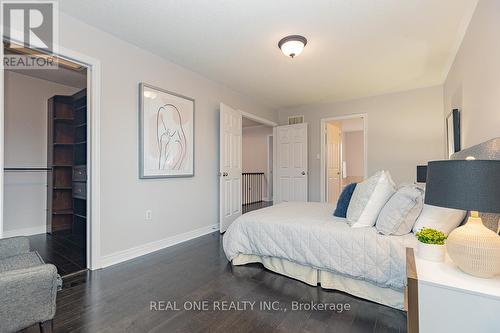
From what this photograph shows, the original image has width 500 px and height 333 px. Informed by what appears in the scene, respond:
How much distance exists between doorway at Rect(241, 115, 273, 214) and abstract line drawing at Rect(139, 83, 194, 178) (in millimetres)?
3815

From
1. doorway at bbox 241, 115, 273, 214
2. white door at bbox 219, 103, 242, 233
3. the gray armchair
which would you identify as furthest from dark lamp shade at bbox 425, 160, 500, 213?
doorway at bbox 241, 115, 273, 214

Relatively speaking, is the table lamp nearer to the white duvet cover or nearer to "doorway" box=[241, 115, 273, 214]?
the white duvet cover

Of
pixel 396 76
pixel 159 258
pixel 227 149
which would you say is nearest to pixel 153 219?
pixel 159 258

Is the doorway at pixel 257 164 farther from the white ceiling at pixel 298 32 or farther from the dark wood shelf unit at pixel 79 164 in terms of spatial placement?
the dark wood shelf unit at pixel 79 164

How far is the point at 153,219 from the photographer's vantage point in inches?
125

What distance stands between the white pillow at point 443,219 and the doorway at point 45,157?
410cm

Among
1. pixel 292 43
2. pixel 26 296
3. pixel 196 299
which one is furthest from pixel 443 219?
pixel 26 296

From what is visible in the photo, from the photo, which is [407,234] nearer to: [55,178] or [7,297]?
[7,297]

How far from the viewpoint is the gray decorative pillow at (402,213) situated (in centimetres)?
187

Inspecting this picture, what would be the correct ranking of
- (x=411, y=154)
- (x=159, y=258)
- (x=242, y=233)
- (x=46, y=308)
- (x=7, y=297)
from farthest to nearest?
(x=411, y=154) → (x=159, y=258) → (x=242, y=233) → (x=46, y=308) → (x=7, y=297)

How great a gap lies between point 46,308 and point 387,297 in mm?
2251

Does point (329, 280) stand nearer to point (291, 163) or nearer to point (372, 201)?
point (372, 201)

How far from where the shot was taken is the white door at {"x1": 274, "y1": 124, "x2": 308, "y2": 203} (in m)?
5.55

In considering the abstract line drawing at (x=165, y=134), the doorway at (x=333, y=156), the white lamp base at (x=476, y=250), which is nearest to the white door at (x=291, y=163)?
the doorway at (x=333, y=156)
